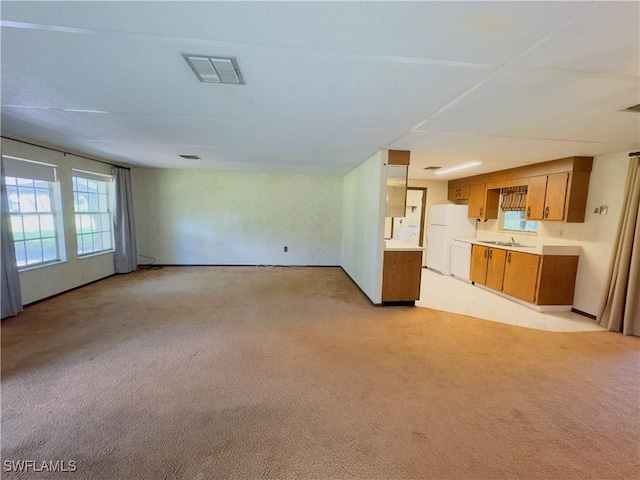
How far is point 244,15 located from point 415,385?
2.63 metres

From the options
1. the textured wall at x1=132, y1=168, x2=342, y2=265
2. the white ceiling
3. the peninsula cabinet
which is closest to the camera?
the white ceiling

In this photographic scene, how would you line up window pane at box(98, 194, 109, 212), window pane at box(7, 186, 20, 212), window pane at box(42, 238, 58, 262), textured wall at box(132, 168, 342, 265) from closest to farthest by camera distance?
window pane at box(7, 186, 20, 212), window pane at box(42, 238, 58, 262), window pane at box(98, 194, 109, 212), textured wall at box(132, 168, 342, 265)

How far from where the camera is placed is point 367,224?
4.49 m

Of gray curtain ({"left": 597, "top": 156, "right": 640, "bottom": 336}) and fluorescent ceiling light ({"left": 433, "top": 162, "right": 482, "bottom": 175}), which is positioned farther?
fluorescent ceiling light ({"left": 433, "top": 162, "right": 482, "bottom": 175})

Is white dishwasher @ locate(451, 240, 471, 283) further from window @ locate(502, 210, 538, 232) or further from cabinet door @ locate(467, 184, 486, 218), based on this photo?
window @ locate(502, 210, 538, 232)

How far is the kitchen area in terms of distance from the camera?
3959 mm

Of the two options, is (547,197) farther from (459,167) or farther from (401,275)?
(401,275)

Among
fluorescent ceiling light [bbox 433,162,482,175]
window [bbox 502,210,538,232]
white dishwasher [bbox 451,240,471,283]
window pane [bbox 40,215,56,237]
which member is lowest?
white dishwasher [bbox 451,240,471,283]

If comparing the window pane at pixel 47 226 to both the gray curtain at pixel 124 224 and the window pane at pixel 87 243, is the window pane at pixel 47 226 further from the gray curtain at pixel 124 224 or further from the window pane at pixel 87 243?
the gray curtain at pixel 124 224

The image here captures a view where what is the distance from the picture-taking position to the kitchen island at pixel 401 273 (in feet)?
13.1

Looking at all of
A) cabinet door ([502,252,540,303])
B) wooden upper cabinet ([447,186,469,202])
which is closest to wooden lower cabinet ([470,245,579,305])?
cabinet door ([502,252,540,303])

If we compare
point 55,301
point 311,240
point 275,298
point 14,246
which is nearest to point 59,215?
point 14,246

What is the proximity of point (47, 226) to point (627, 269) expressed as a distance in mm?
7779

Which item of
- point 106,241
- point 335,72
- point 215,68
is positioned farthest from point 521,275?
point 106,241
